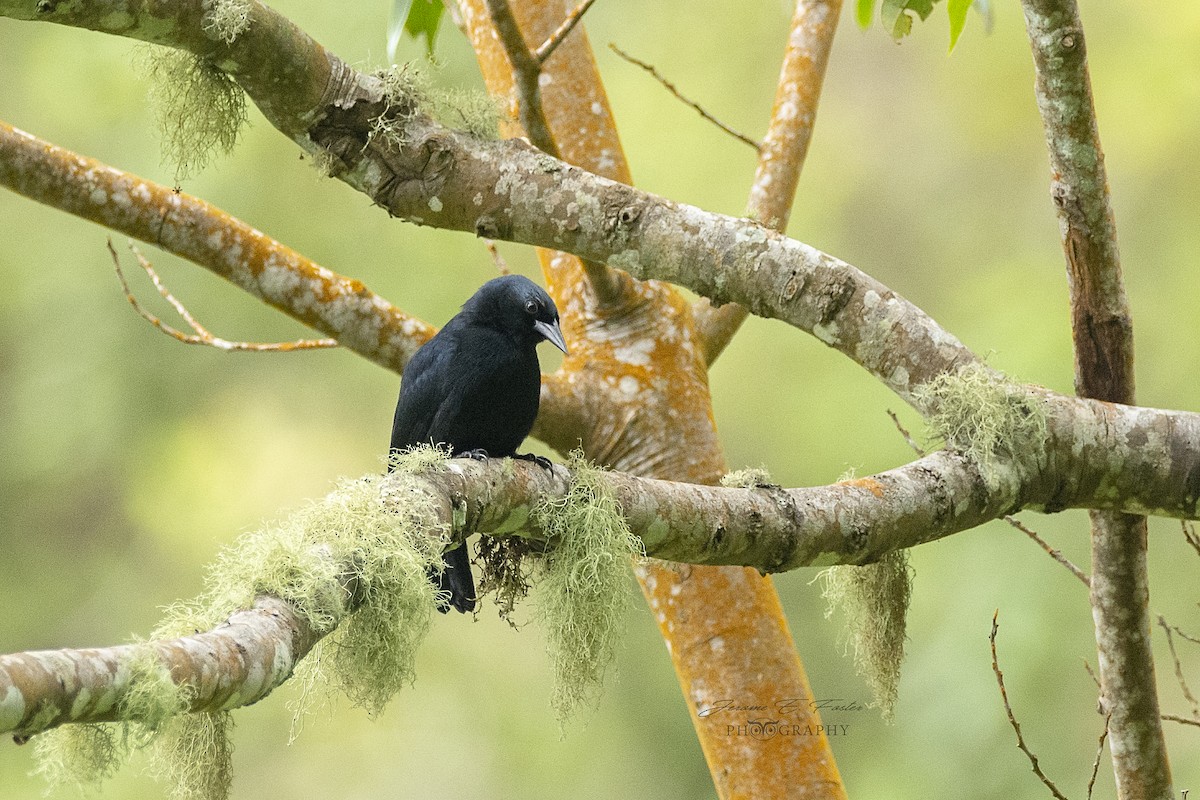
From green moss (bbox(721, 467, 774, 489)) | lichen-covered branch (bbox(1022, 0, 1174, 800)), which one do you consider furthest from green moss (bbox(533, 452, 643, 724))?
lichen-covered branch (bbox(1022, 0, 1174, 800))

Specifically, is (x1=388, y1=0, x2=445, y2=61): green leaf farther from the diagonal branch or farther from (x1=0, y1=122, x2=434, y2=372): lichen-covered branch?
(x1=0, y1=122, x2=434, y2=372): lichen-covered branch

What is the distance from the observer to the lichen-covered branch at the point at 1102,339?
2260 mm

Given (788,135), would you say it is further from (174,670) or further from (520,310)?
(174,670)

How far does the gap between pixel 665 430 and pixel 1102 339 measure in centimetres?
112

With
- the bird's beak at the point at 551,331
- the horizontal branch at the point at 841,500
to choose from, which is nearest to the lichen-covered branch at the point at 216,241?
the bird's beak at the point at 551,331

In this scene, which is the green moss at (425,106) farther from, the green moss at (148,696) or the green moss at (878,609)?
the green moss at (148,696)

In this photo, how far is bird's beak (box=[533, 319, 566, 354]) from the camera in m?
2.93

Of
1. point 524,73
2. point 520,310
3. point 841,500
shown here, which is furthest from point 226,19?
point 841,500

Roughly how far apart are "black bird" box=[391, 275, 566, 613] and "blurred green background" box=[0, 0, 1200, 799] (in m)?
3.81

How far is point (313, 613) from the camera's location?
1389mm

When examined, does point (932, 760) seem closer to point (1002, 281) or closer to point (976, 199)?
point (1002, 281)

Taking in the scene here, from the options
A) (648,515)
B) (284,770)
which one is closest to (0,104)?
(284,770)

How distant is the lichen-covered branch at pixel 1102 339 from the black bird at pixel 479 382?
1.21 m

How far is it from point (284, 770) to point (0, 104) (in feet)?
17.1
